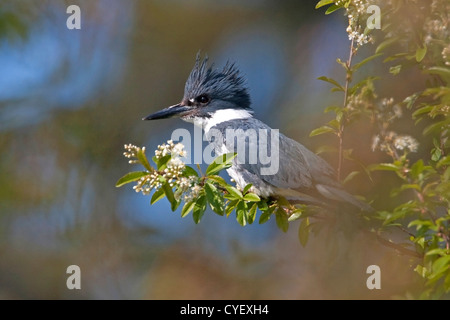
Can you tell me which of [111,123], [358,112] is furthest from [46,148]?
[358,112]

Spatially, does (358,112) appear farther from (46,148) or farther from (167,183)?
(46,148)

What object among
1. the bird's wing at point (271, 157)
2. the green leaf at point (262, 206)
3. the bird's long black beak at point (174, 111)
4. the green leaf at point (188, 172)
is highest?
the bird's long black beak at point (174, 111)

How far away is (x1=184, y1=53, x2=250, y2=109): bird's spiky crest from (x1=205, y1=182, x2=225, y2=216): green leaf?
1.26 m

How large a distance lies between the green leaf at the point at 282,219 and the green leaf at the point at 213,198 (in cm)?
36

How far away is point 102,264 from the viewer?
164 inches

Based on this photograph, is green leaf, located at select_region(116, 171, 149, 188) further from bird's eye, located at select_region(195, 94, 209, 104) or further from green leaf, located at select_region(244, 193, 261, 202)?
bird's eye, located at select_region(195, 94, 209, 104)

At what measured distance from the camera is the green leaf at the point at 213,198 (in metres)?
1.98

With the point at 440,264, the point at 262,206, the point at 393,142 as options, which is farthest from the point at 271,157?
the point at 440,264

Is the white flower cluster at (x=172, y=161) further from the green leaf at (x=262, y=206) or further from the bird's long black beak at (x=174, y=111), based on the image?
the bird's long black beak at (x=174, y=111)

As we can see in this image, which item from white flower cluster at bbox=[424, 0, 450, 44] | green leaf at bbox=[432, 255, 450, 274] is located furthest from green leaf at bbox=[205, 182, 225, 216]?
white flower cluster at bbox=[424, 0, 450, 44]

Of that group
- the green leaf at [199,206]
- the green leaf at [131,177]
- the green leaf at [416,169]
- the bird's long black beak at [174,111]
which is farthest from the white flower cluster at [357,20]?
the bird's long black beak at [174,111]

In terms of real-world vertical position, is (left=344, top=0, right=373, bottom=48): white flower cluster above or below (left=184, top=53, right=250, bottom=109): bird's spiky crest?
below

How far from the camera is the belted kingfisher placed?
2.51m

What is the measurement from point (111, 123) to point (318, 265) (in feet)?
6.63
